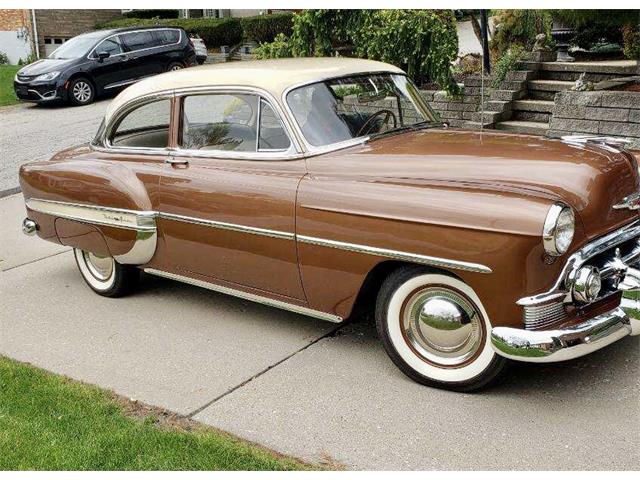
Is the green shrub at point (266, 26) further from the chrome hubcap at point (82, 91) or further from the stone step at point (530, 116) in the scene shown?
the stone step at point (530, 116)

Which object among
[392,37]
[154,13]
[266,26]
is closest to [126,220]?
[392,37]

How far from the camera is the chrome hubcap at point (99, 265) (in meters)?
5.55

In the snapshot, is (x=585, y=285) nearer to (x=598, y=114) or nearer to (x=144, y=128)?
(x=144, y=128)

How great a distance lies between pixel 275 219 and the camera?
4211 millimetres

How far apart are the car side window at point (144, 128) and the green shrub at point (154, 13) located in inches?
849

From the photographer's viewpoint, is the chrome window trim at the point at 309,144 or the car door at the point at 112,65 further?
the car door at the point at 112,65

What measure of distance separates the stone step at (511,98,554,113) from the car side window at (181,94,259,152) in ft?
15.5

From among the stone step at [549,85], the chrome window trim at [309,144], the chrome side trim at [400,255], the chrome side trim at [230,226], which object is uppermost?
the chrome window trim at [309,144]

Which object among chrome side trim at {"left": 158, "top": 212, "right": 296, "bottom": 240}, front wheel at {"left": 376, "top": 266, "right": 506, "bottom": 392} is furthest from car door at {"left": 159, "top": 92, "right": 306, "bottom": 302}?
front wheel at {"left": 376, "top": 266, "right": 506, "bottom": 392}

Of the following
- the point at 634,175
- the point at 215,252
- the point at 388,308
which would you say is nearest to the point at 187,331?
the point at 215,252

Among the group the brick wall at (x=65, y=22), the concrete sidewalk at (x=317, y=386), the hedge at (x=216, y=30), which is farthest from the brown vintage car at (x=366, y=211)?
the brick wall at (x=65, y=22)

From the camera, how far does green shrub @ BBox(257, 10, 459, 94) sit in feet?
27.8

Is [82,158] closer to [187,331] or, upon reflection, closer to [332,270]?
[187,331]

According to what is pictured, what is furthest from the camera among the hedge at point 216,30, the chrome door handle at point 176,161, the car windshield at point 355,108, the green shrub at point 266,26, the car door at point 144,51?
the hedge at point 216,30
